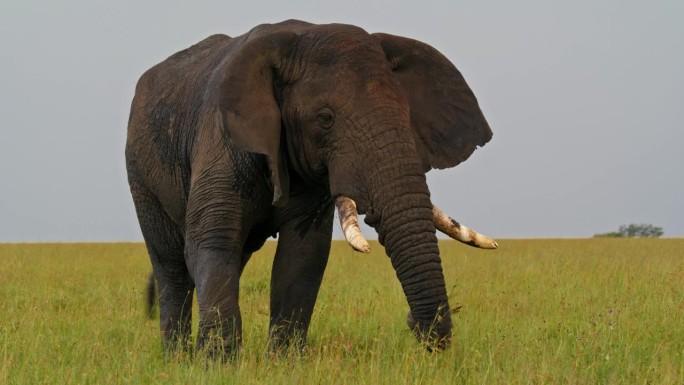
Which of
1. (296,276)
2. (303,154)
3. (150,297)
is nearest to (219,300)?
(296,276)

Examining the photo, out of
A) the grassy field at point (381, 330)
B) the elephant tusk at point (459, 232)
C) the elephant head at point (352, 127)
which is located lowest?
the grassy field at point (381, 330)

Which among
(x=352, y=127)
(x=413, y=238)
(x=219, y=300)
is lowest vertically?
(x=219, y=300)

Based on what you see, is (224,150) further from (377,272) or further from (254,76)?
(377,272)

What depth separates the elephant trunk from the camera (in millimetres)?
6168

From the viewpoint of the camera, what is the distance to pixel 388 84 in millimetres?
6625

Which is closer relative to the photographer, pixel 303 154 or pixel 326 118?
pixel 326 118

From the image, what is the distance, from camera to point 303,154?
680 cm

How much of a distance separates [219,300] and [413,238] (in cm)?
174

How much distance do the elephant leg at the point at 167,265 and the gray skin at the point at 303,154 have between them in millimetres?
762

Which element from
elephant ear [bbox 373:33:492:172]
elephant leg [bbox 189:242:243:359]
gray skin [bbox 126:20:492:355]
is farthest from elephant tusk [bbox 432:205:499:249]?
elephant leg [bbox 189:242:243:359]

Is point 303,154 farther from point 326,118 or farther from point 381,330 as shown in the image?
point 381,330

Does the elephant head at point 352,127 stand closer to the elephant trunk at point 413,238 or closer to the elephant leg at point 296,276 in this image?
the elephant trunk at point 413,238

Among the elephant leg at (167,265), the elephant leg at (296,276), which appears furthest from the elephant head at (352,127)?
the elephant leg at (167,265)

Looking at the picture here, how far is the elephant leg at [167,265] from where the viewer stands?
954 cm
